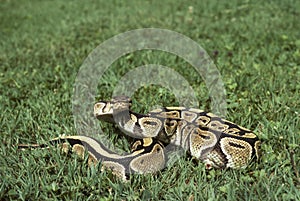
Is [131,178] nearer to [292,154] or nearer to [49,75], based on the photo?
[292,154]

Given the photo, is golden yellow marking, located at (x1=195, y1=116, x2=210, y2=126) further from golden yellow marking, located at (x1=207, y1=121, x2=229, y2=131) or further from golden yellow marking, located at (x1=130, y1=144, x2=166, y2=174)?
golden yellow marking, located at (x1=130, y1=144, x2=166, y2=174)

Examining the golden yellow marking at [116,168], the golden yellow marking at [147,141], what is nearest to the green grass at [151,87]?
the golden yellow marking at [116,168]

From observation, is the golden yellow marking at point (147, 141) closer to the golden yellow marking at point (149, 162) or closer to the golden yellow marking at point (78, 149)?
the golden yellow marking at point (149, 162)

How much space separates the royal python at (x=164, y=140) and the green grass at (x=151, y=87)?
12 centimetres

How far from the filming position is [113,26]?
334 inches

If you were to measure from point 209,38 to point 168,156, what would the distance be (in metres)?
4.21

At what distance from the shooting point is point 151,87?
17.2 feet

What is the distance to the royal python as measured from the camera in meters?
3.39

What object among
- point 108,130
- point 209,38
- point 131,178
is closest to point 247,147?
point 131,178

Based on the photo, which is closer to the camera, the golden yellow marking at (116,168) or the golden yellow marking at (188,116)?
the golden yellow marking at (116,168)

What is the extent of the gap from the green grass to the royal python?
121 millimetres

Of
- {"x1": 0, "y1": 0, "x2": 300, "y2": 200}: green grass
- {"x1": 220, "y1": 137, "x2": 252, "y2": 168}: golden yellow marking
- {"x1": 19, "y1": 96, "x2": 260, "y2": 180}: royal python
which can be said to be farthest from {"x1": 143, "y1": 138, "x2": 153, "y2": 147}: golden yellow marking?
{"x1": 220, "y1": 137, "x2": 252, "y2": 168}: golden yellow marking

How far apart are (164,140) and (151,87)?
4.73 feet

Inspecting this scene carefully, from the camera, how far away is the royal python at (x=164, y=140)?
3.39 meters
